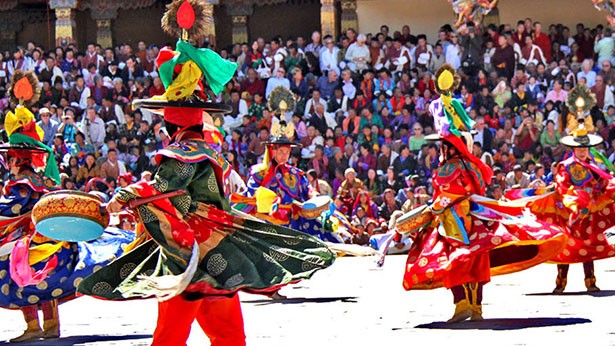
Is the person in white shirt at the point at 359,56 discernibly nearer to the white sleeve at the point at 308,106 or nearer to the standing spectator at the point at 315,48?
the standing spectator at the point at 315,48

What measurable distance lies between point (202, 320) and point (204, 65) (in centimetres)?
145

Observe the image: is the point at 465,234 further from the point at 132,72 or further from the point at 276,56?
the point at 132,72

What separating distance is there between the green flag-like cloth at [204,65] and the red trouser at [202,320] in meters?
1.29

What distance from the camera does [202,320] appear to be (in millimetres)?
7145

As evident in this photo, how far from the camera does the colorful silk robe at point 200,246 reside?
23.1 ft

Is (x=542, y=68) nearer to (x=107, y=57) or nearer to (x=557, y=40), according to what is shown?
(x=557, y=40)

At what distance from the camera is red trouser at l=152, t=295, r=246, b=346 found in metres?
6.99

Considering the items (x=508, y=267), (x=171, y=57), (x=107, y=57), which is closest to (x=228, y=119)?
(x=107, y=57)

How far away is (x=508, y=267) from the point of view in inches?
404

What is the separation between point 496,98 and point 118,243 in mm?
11797

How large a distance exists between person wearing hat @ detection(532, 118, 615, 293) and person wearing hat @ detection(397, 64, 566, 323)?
1779 mm

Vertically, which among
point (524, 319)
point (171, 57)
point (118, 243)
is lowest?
point (524, 319)

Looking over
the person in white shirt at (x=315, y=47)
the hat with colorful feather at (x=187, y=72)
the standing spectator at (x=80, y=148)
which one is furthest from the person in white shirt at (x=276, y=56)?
Answer: the hat with colorful feather at (x=187, y=72)

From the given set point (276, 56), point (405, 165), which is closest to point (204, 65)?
point (405, 165)
